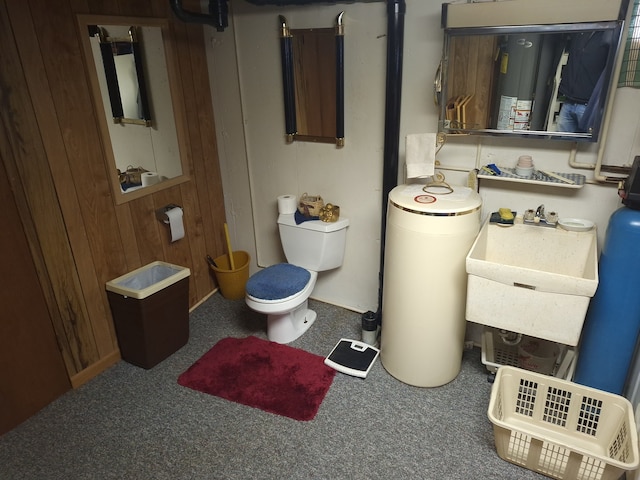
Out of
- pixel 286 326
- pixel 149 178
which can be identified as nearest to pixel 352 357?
pixel 286 326

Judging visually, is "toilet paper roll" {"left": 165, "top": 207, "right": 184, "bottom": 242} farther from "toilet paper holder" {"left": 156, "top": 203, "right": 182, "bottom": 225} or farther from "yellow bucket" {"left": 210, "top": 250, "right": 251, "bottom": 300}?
"yellow bucket" {"left": 210, "top": 250, "right": 251, "bottom": 300}

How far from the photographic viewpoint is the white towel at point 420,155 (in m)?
1.97

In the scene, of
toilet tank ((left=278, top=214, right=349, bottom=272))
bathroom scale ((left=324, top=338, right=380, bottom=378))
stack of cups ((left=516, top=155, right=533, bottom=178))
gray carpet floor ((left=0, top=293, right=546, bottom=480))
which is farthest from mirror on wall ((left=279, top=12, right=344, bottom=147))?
gray carpet floor ((left=0, top=293, right=546, bottom=480))

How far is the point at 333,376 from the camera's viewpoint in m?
2.20

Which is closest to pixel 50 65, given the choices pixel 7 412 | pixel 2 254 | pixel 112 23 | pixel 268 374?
pixel 112 23

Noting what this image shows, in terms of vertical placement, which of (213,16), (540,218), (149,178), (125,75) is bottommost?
(540,218)

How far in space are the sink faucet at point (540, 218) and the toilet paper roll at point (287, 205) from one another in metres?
1.25

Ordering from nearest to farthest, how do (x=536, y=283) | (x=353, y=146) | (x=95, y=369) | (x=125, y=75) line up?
1. (x=536, y=283)
2. (x=125, y=75)
3. (x=95, y=369)
4. (x=353, y=146)

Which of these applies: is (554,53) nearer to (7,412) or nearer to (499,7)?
(499,7)

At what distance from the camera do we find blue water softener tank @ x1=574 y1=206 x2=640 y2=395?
162cm

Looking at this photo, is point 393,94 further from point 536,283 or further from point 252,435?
point 252,435

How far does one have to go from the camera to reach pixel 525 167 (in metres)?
1.90

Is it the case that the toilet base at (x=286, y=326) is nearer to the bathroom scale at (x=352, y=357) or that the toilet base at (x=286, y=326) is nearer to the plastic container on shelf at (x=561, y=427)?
the bathroom scale at (x=352, y=357)

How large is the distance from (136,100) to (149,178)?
0.41 metres
